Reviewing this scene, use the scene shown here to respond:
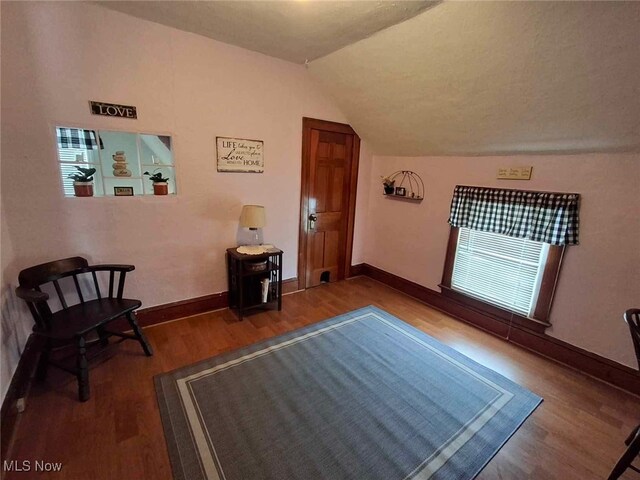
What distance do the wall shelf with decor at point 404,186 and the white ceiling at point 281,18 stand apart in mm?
1642

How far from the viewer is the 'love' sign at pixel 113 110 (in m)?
2.10

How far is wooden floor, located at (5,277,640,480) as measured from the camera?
1.48m

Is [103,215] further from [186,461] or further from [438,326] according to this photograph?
[438,326]

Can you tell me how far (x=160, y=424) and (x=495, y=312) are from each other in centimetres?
293

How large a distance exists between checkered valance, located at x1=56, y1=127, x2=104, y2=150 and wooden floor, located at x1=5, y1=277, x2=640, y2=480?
1.60m

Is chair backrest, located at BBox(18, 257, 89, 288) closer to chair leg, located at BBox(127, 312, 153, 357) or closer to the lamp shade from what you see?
chair leg, located at BBox(127, 312, 153, 357)

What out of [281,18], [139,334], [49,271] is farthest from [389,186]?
[49,271]

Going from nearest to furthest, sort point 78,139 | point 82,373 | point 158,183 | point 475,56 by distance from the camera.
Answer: point 82,373 → point 475,56 → point 78,139 → point 158,183

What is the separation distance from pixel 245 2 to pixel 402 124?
1803mm

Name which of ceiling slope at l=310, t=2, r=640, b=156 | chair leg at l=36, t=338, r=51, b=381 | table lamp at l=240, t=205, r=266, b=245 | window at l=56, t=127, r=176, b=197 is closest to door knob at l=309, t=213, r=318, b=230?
table lamp at l=240, t=205, r=266, b=245

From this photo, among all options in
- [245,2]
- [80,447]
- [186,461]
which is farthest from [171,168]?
[186,461]

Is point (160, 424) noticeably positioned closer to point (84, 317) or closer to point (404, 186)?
point (84, 317)

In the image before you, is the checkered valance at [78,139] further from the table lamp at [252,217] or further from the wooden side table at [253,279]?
the wooden side table at [253,279]

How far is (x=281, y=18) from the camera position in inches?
81.4
